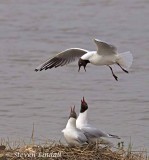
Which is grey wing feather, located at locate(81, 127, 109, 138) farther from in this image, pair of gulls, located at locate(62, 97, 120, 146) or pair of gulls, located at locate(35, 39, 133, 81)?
pair of gulls, located at locate(35, 39, 133, 81)

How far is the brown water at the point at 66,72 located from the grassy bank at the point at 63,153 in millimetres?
1848

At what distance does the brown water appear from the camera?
9844 mm

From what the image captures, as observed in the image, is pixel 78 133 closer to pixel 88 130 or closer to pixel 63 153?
pixel 88 130

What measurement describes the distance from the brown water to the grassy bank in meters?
1.85

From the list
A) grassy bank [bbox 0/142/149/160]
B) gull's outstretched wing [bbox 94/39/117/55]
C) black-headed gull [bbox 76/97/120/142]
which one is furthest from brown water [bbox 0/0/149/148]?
grassy bank [bbox 0/142/149/160]

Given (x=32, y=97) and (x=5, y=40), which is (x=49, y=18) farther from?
(x=32, y=97)

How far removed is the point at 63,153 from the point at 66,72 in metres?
5.76

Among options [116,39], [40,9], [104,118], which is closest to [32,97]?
[104,118]

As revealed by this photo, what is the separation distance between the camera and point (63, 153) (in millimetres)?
6691

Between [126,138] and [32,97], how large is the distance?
237cm

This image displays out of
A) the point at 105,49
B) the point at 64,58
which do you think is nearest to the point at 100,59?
the point at 105,49

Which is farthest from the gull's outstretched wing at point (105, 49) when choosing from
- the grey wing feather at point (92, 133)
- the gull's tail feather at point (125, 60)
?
the grey wing feather at point (92, 133)

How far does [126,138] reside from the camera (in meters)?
9.09

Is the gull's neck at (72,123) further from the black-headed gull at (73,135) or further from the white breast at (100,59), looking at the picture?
the white breast at (100,59)
